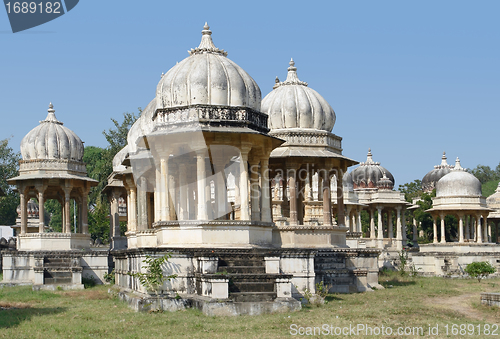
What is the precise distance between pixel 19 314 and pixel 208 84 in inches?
319

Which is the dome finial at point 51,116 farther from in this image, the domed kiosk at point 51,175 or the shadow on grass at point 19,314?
the shadow on grass at point 19,314

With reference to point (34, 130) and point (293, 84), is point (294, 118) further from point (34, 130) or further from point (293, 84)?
point (34, 130)

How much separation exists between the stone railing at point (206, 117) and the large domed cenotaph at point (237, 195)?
0.03 meters

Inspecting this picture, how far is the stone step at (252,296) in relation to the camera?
16594 mm

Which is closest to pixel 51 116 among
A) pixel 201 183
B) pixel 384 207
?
pixel 201 183

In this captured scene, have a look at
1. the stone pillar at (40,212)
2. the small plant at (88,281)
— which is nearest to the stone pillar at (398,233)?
the small plant at (88,281)

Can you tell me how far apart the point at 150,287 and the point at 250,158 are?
5957 millimetres

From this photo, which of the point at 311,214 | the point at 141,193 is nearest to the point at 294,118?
the point at 311,214

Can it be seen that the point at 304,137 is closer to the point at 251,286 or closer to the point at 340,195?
the point at 340,195

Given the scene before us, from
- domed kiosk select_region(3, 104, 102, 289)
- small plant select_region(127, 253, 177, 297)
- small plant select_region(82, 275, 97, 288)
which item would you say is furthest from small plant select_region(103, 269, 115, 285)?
small plant select_region(127, 253, 177, 297)

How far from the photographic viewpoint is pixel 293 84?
2694 cm

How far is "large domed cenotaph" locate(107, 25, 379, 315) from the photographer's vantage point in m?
A: 17.6

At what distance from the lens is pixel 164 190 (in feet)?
69.1

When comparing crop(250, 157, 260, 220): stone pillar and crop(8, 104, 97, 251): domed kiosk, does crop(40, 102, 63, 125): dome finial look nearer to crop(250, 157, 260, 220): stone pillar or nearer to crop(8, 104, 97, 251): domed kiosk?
crop(8, 104, 97, 251): domed kiosk
